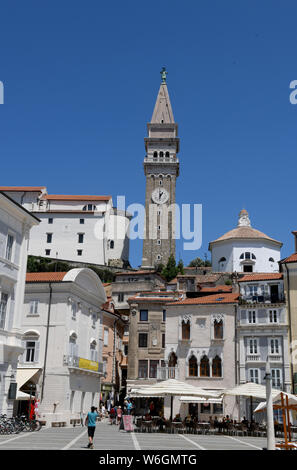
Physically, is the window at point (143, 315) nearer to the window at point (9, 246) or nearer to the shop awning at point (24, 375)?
the shop awning at point (24, 375)

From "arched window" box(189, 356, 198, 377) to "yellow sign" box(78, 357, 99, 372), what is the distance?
8119 millimetres

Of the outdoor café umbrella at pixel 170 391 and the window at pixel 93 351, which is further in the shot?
the window at pixel 93 351

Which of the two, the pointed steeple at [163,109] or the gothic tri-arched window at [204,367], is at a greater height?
the pointed steeple at [163,109]

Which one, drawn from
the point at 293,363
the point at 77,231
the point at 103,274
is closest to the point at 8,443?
the point at 293,363

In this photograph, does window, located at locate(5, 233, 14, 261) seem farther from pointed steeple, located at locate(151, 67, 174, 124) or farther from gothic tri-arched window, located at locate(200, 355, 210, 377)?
pointed steeple, located at locate(151, 67, 174, 124)

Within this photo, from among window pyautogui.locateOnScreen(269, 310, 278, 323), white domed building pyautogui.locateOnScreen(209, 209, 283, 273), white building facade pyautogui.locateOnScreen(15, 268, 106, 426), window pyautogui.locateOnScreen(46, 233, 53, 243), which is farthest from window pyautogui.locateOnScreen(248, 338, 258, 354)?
window pyautogui.locateOnScreen(46, 233, 53, 243)

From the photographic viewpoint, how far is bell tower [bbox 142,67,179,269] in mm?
114125

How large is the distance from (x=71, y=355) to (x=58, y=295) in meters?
4.71

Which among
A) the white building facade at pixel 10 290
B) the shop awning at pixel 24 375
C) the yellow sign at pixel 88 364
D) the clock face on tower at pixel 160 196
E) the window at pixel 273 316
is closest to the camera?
the white building facade at pixel 10 290

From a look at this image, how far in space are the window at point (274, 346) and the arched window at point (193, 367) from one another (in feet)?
22.0

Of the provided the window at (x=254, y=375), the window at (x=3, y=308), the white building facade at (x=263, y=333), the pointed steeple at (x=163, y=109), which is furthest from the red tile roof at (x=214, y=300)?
the pointed steeple at (x=163, y=109)

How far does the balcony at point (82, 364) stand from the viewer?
3957 cm

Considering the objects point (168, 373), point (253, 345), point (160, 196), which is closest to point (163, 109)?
point (160, 196)

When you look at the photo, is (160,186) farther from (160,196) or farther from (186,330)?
(186,330)
